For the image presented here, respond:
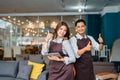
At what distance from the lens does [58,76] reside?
1.94 meters

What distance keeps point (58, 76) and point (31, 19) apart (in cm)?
1001

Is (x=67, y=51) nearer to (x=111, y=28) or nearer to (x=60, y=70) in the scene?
(x=60, y=70)

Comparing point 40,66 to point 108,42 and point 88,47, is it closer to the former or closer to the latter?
point 88,47

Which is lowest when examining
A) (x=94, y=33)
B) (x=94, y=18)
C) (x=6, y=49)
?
(x=6, y=49)

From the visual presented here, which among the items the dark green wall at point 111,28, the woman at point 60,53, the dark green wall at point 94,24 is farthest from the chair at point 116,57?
the dark green wall at point 94,24

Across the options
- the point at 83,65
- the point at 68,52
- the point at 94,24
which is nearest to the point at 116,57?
the point at 83,65

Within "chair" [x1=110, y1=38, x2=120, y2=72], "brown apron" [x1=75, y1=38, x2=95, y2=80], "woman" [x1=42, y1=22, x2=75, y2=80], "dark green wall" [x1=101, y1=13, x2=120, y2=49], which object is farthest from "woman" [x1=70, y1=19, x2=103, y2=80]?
"dark green wall" [x1=101, y1=13, x2=120, y2=49]

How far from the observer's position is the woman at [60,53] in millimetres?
1934

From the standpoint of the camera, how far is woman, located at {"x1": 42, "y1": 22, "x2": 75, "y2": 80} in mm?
1934

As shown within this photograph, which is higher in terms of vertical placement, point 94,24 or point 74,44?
point 94,24

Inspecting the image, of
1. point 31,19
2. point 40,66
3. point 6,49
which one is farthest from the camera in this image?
point 31,19

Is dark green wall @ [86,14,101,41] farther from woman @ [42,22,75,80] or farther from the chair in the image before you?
woman @ [42,22,75,80]

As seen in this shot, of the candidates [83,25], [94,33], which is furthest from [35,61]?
[94,33]

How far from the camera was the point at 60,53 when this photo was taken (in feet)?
6.43
